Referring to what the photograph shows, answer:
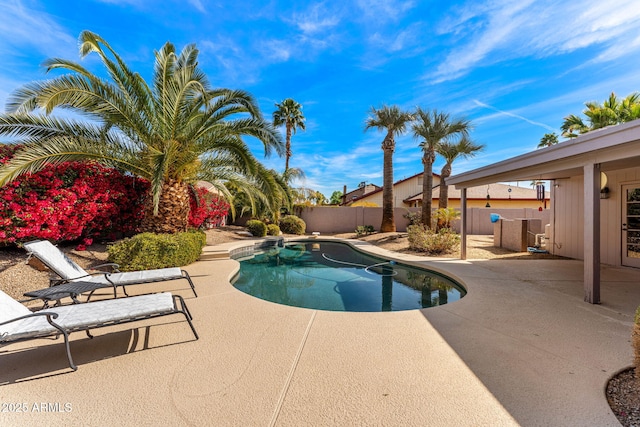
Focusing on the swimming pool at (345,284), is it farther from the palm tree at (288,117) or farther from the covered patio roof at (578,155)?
the palm tree at (288,117)

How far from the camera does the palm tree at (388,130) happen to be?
50.8ft

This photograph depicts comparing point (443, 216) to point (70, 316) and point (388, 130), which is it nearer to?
point (388, 130)

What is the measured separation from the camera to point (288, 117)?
2453 centimetres

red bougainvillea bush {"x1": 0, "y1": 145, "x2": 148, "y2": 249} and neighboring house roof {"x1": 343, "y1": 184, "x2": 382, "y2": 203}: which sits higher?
neighboring house roof {"x1": 343, "y1": 184, "x2": 382, "y2": 203}

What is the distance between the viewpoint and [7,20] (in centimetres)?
576

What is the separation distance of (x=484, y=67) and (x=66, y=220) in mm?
14666

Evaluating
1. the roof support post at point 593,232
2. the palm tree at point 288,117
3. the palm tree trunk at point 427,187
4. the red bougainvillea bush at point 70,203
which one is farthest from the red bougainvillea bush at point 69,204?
Result: the palm tree at point 288,117

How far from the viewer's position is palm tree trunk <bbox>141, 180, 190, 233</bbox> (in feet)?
25.8

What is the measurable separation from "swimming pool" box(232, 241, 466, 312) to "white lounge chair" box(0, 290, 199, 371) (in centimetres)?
296

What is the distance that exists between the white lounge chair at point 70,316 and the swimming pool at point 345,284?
296cm

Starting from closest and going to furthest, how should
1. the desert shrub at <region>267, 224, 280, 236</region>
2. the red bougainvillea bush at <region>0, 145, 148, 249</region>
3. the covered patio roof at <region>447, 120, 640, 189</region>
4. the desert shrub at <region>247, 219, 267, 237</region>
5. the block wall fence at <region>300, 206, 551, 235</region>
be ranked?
the covered patio roof at <region>447, 120, 640, 189</region>, the red bougainvillea bush at <region>0, 145, 148, 249</region>, the desert shrub at <region>247, 219, 267, 237</region>, the desert shrub at <region>267, 224, 280, 236</region>, the block wall fence at <region>300, 206, 551, 235</region>

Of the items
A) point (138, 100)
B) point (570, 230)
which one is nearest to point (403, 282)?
point (570, 230)

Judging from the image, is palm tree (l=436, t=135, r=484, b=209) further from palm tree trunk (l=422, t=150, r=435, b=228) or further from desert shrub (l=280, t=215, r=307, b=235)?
desert shrub (l=280, t=215, r=307, b=235)

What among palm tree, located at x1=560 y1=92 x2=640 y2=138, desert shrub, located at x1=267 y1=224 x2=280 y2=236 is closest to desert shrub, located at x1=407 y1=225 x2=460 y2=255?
desert shrub, located at x1=267 y1=224 x2=280 y2=236
